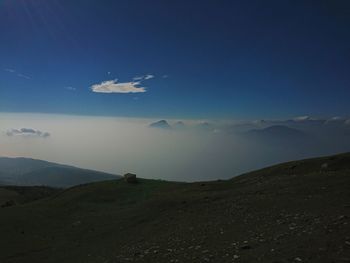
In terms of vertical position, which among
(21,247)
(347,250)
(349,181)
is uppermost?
(349,181)

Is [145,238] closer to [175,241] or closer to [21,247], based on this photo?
[175,241]

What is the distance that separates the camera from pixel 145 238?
22.0 metres

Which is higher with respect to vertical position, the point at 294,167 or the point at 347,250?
the point at 294,167

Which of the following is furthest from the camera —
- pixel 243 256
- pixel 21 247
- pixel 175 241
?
pixel 21 247

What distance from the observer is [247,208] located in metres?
23.2

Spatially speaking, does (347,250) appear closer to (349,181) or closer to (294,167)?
(349,181)

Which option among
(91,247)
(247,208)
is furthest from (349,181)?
(91,247)

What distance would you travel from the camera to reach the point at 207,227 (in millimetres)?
20688

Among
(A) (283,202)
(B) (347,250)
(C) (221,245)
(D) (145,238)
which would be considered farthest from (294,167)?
(B) (347,250)

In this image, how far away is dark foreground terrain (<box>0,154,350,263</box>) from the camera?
1360cm

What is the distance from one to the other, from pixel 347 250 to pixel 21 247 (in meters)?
23.6

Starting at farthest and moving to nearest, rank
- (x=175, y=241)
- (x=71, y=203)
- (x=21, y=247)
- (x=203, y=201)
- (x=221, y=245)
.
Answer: (x=71, y=203), (x=203, y=201), (x=21, y=247), (x=175, y=241), (x=221, y=245)

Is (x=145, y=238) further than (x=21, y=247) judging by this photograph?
No

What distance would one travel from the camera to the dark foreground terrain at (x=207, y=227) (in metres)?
13.6
